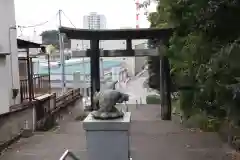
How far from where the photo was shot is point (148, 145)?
9828 mm

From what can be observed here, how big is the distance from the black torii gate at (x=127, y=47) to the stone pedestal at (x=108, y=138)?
8013mm

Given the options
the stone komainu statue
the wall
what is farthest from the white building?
the stone komainu statue

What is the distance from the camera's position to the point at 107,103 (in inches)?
236

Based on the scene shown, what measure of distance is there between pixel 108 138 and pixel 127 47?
29.7ft

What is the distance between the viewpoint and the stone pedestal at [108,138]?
572 centimetres

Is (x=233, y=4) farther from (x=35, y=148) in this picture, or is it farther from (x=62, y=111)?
(x=62, y=111)

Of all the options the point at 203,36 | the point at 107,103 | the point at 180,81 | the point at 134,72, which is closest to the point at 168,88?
A: the point at 180,81

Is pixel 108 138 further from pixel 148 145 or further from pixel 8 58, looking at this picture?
pixel 8 58

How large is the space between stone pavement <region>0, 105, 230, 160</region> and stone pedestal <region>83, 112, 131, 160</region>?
2.69 m

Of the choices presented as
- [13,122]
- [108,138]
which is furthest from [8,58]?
[108,138]

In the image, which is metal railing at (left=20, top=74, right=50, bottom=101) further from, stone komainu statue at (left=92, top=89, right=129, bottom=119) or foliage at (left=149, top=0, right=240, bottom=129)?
stone komainu statue at (left=92, top=89, right=129, bottom=119)

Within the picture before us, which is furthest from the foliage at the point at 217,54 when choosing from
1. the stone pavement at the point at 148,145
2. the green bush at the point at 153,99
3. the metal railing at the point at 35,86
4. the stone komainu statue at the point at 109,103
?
the green bush at the point at 153,99

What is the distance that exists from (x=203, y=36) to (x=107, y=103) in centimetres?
255

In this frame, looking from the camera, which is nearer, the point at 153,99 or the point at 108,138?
the point at 108,138
